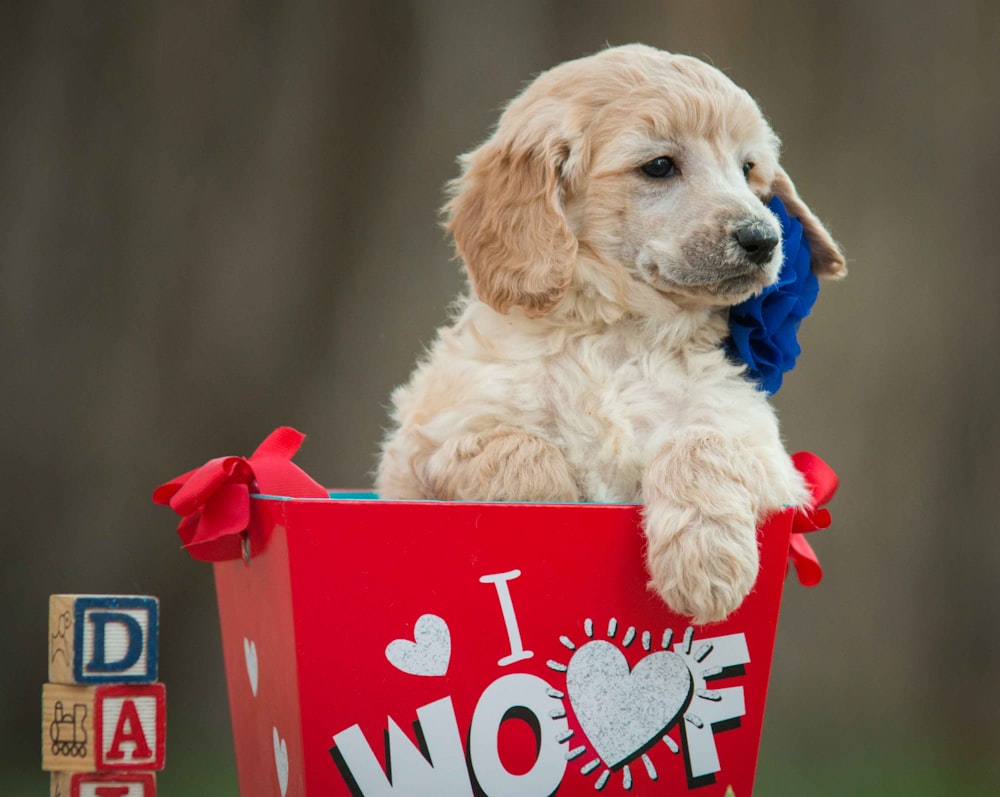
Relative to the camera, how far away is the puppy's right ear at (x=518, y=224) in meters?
1.74

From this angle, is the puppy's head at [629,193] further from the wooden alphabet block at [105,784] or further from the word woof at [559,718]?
the wooden alphabet block at [105,784]

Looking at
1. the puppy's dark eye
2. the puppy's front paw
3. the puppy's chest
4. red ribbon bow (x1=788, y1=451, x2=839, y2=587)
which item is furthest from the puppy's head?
the puppy's front paw

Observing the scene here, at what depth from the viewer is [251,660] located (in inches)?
66.0

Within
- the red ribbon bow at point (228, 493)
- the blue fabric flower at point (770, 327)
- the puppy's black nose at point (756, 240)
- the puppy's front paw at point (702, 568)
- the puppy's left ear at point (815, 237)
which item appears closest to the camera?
the puppy's front paw at point (702, 568)

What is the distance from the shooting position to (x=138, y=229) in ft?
9.86

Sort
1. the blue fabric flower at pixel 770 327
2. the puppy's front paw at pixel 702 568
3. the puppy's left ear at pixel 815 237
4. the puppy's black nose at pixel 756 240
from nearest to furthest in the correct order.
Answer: the puppy's front paw at pixel 702 568
the puppy's black nose at pixel 756 240
the blue fabric flower at pixel 770 327
the puppy's left ear at pixel 815 237

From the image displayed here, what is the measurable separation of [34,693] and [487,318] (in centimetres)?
167

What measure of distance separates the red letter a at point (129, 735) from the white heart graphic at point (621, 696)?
518 mm

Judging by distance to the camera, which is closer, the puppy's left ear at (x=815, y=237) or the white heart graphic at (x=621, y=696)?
the white heart graphic at (x=621, y=696)

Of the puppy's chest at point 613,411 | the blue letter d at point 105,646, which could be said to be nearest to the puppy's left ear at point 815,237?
the puppy's chest at point 613,411

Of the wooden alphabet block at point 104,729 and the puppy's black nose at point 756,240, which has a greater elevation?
the puppy's black nose at point 756,240

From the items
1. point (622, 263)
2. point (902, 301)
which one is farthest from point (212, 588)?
point (902, 301)

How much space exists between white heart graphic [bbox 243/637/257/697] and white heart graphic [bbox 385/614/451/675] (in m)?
0.29

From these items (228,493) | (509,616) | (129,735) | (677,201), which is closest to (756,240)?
(677,201)
